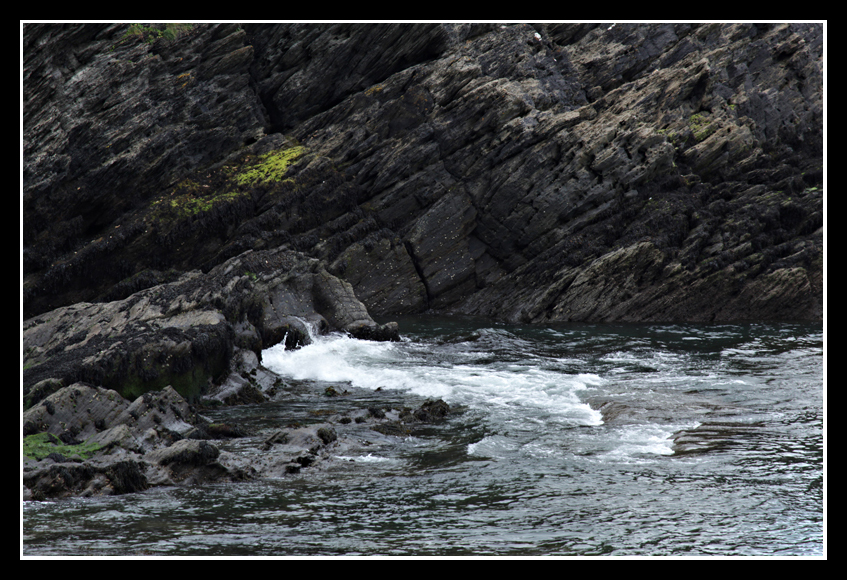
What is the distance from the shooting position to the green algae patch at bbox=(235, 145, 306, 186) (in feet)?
132

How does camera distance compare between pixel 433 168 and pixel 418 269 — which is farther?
pixel 433 168

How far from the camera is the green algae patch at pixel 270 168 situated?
40.4 metres

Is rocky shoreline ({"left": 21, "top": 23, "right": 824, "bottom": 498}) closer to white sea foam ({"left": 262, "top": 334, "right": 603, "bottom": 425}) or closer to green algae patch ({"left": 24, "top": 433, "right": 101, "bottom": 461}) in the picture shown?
white sea foam ({"left": 262, "top": 334, "right": 603, "bottom": 425})

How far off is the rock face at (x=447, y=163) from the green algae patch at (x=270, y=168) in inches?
7.6

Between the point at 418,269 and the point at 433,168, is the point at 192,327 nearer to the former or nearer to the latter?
the point at 418,269

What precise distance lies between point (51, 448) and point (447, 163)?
31.8 m

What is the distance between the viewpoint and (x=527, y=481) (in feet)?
43.5

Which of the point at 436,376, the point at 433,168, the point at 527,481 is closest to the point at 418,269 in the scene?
the point at 433,168

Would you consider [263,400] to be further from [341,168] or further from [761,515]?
[341,168]

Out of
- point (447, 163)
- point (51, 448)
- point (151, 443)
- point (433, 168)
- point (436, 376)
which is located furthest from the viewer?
point (447, 163)

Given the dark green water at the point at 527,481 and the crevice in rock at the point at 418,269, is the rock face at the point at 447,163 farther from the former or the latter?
the dark green water at the point at 527,481

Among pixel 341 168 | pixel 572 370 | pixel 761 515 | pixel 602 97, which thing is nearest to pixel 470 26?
pixel 602 97

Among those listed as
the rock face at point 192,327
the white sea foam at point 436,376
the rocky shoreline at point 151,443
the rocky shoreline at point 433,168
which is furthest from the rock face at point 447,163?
the rocky shoreline at point 151,443

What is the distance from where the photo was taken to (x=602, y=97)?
42781mm
